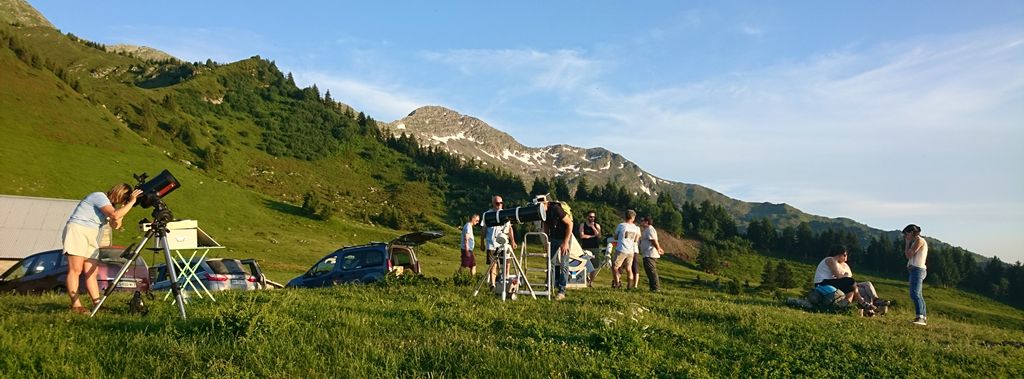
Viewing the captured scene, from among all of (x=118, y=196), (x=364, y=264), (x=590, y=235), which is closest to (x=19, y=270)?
(x=364, y=264)

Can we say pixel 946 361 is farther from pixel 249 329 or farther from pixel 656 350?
pixel 249 329

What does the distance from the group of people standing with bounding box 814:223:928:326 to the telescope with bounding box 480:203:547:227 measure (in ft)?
20.5

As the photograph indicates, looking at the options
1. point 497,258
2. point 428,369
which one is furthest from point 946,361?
point 497,258

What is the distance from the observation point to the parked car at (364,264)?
58.4 ft

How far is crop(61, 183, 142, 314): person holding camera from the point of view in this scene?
8.71 m

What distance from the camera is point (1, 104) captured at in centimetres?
7075

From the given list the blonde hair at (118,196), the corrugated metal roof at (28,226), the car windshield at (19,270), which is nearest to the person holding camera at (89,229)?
the blonde hair at (118,196)

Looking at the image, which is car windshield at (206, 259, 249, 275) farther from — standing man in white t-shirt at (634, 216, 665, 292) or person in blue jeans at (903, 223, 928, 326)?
person in blue jeans at (903, 223, 928, 326)

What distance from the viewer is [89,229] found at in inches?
349

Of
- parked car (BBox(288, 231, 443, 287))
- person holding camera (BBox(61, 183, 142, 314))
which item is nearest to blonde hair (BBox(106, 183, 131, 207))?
person holding camera (BBox(61, 183, 142, 314))

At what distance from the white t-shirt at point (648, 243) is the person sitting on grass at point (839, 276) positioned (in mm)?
4160

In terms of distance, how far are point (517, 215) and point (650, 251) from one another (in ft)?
21.6

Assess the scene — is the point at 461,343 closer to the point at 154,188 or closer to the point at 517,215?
the point at 517,215

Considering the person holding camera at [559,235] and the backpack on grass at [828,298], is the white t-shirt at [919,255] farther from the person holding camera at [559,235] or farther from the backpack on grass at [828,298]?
the person holding camera at [559,235]
